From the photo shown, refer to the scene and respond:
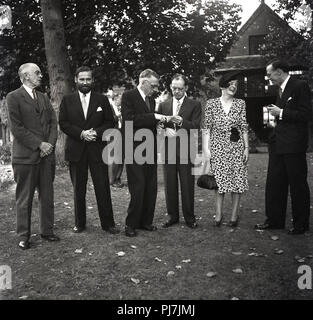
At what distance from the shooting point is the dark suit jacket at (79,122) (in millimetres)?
6023

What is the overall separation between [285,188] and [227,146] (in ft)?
3.49

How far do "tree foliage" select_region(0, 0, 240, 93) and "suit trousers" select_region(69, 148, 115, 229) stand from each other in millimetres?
8942

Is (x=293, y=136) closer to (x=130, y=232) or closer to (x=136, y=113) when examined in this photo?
(x=136, y=113)

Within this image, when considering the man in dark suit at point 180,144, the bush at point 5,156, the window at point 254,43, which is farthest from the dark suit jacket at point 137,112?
the window at point 254,43

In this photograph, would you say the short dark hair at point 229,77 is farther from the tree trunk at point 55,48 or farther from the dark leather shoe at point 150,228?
the tree trunk at point 55,48

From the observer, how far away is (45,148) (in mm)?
5582

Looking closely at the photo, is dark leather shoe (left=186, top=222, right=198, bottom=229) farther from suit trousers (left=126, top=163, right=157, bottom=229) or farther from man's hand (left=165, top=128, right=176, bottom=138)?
man's hand (left=165, top=128, right=176, bottom=138)

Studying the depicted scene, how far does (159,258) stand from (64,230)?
6.53 ft

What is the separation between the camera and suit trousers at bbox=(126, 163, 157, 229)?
6055 millimetres

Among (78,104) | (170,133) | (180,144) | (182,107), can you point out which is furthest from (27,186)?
(182,107)

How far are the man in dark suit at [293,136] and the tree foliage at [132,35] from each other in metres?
8.72

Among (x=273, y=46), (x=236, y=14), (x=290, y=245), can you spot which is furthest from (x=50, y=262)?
(x=273, y=46)

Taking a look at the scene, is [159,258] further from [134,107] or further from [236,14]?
[236,14]
